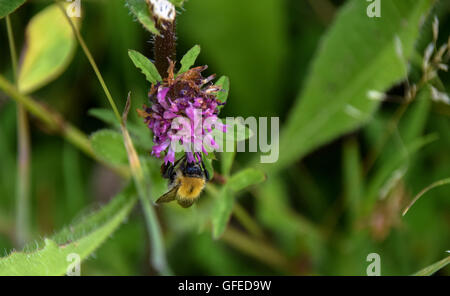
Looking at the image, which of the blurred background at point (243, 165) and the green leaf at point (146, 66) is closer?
the green leaf at point (146, 66)

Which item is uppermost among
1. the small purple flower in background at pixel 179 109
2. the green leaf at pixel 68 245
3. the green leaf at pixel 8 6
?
the green leaf at pixel 8 6

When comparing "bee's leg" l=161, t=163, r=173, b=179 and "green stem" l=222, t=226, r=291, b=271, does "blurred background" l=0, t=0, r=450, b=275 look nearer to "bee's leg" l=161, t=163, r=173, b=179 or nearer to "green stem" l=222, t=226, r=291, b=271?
"green stem" l=222, t=226, r=291, b=271

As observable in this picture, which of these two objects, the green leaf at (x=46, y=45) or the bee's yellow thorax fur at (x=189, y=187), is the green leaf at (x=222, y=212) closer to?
the bee's yellow thorax fur at (x=189, y=187)

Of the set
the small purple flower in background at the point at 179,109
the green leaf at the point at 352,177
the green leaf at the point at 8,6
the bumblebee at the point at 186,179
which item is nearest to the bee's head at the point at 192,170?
the bumblebee at the point at 186,179

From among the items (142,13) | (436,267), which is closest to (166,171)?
(142,13)

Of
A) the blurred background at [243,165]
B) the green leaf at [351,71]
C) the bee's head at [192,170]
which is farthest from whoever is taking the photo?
the blurred background at [243,165]

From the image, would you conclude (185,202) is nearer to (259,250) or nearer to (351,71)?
(259,250)

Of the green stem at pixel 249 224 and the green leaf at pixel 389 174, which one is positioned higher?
the green leaf at pixel 389 174
